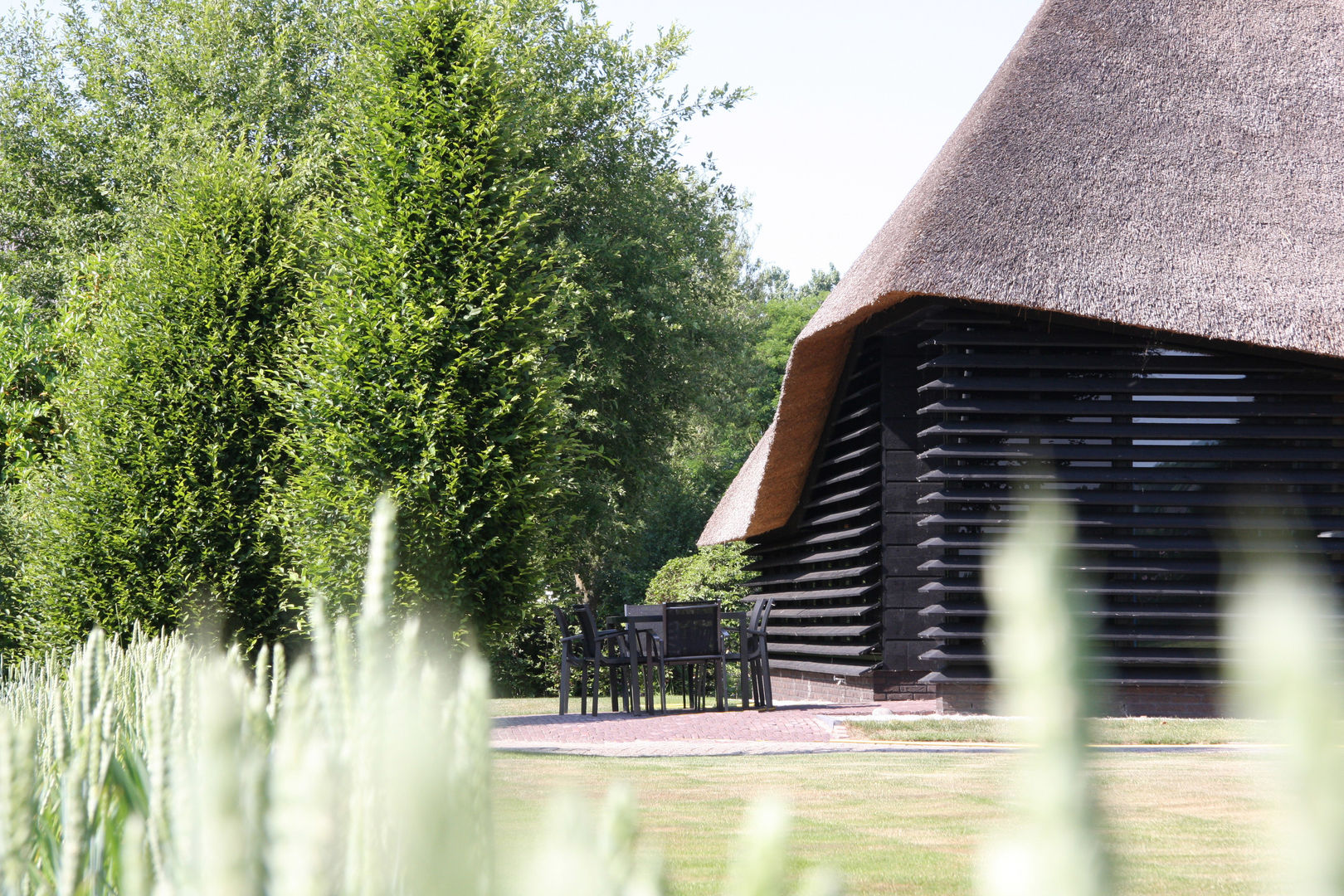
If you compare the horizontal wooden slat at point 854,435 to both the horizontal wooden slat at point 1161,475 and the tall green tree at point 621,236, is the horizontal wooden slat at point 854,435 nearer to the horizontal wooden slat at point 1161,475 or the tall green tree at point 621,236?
the horizontal wooden slat at point 1161,475

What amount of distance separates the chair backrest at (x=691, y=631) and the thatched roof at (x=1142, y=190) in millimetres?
3057

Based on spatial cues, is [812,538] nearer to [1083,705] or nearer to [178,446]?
[178,446]

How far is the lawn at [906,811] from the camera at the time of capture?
4324 millimetres

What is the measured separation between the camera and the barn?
1083 centimetres

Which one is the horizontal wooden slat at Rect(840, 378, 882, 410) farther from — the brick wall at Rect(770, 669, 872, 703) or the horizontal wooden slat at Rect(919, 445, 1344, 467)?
the brick wall at Rect(770, 669, 872, 703)

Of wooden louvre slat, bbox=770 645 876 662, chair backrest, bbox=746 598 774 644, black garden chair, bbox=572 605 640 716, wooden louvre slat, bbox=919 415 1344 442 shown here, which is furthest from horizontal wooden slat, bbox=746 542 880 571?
black garden chair, bbox=572 605 640 716

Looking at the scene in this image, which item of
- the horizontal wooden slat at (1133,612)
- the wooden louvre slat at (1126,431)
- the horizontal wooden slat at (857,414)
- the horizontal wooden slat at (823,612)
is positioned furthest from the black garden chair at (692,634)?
the wooden louvre slat at (1126,431)

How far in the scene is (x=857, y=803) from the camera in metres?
5.85

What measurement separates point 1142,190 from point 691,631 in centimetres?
625

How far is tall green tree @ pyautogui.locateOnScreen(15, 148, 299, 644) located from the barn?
229 inches

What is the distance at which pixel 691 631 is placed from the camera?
12.1m

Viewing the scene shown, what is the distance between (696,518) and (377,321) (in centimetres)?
2434

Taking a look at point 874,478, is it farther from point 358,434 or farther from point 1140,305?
point 358,434

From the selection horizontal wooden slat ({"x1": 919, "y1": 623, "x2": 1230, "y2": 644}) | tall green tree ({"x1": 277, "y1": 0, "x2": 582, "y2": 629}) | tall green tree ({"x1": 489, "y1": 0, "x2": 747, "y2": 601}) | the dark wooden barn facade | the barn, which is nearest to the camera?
tall green tree ({"x1": 277, "y1": 0, "x2": 582, "y2": 629})
